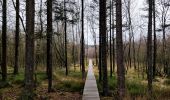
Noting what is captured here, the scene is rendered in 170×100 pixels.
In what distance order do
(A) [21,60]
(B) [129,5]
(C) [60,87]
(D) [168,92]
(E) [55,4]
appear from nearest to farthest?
(D) [168,92], (C) [60,87], (E) [55,4], (B) [129,5], (A) [21,60]

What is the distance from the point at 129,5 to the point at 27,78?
2997cm

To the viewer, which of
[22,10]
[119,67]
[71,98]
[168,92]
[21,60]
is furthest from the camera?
[21,60]

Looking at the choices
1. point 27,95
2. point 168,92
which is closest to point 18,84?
point 27,95

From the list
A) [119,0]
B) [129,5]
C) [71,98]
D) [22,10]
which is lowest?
[71,98]

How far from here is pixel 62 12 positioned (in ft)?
90.8

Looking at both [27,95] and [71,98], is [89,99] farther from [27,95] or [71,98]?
[27,95]

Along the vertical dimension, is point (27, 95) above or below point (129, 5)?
below

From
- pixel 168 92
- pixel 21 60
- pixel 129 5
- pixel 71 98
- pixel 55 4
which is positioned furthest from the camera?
pixel 21 60

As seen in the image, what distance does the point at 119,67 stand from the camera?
35.7 feet

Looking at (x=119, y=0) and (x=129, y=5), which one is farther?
(x=129, y=5)

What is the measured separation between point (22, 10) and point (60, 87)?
8.65 metres

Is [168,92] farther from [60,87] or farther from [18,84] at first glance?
[18,84]

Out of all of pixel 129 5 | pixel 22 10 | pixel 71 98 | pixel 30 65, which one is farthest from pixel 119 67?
pixel 129 5

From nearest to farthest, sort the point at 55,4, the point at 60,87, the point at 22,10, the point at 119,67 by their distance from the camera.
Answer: the point at 119,67, the point at 60,87, the point at 22,10, the point at 55,4
